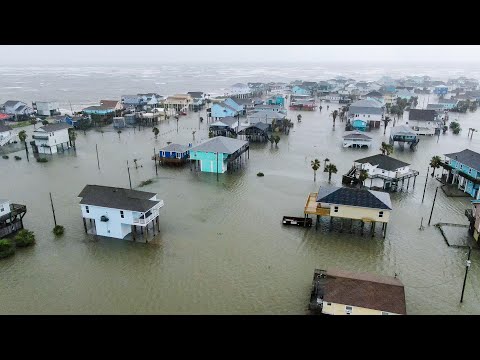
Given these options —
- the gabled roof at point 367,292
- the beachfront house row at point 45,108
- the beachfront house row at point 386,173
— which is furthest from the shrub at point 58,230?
the beachfront house row at point 45,108

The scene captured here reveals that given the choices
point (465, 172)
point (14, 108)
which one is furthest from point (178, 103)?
point (465, 172)

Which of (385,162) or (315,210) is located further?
(385,162)

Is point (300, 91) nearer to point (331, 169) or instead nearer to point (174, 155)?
point (174, 155)

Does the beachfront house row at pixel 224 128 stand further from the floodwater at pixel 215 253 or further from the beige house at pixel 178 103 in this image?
the beige house at pixel 178 103

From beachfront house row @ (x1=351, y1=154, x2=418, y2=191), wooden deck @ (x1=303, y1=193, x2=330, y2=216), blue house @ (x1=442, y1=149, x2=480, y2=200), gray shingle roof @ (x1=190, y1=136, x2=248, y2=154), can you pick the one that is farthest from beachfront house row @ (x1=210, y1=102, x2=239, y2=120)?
wooden deck @ (x1=303, y1=193, x2=330, y2=216)

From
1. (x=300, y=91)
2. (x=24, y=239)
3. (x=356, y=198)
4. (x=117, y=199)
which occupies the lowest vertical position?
(x=24, y=239)

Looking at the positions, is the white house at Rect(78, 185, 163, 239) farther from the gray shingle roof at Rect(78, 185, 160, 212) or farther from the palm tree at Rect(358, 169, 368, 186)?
the palm tree at Rect(358, 169, 368, 186)
